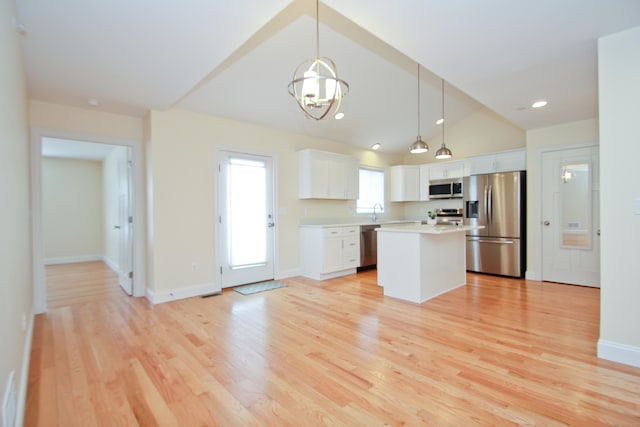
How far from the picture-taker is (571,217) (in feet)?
15.3

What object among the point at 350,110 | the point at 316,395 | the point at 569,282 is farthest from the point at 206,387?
the point at 569,282

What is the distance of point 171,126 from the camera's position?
4.02m

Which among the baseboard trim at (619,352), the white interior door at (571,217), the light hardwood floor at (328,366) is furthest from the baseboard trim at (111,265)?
the white interior door at (571,217)

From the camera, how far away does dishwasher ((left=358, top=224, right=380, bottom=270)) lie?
18.8ft

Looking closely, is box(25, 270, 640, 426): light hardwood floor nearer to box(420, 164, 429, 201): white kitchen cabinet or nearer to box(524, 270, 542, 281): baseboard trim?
box(524, 270, 542, 281): baseboard trim

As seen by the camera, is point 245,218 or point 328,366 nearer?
point 328,366

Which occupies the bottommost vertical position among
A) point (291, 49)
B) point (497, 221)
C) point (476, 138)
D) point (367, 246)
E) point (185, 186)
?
point (367, 246)

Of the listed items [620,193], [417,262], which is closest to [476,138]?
[417,262]

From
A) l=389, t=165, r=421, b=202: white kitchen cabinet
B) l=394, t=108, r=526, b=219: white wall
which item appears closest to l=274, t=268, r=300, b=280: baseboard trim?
l=389, t=165, r=421, b=202: white kitchen cabinet

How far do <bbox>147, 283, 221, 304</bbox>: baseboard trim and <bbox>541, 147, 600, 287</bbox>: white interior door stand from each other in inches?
203

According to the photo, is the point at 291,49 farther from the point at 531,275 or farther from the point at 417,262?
the point at 531,275

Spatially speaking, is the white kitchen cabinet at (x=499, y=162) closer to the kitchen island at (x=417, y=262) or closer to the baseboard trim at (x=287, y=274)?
the kitchen island at (x=417, y=262)

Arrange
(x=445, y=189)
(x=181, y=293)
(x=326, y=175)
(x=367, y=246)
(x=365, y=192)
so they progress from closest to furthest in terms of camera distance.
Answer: (x=181, y=293) → (x=326, y=175) → (x=367, y=246) → (x=445, y=189) → (x=365, y=192)

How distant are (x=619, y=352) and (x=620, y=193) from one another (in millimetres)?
1196
